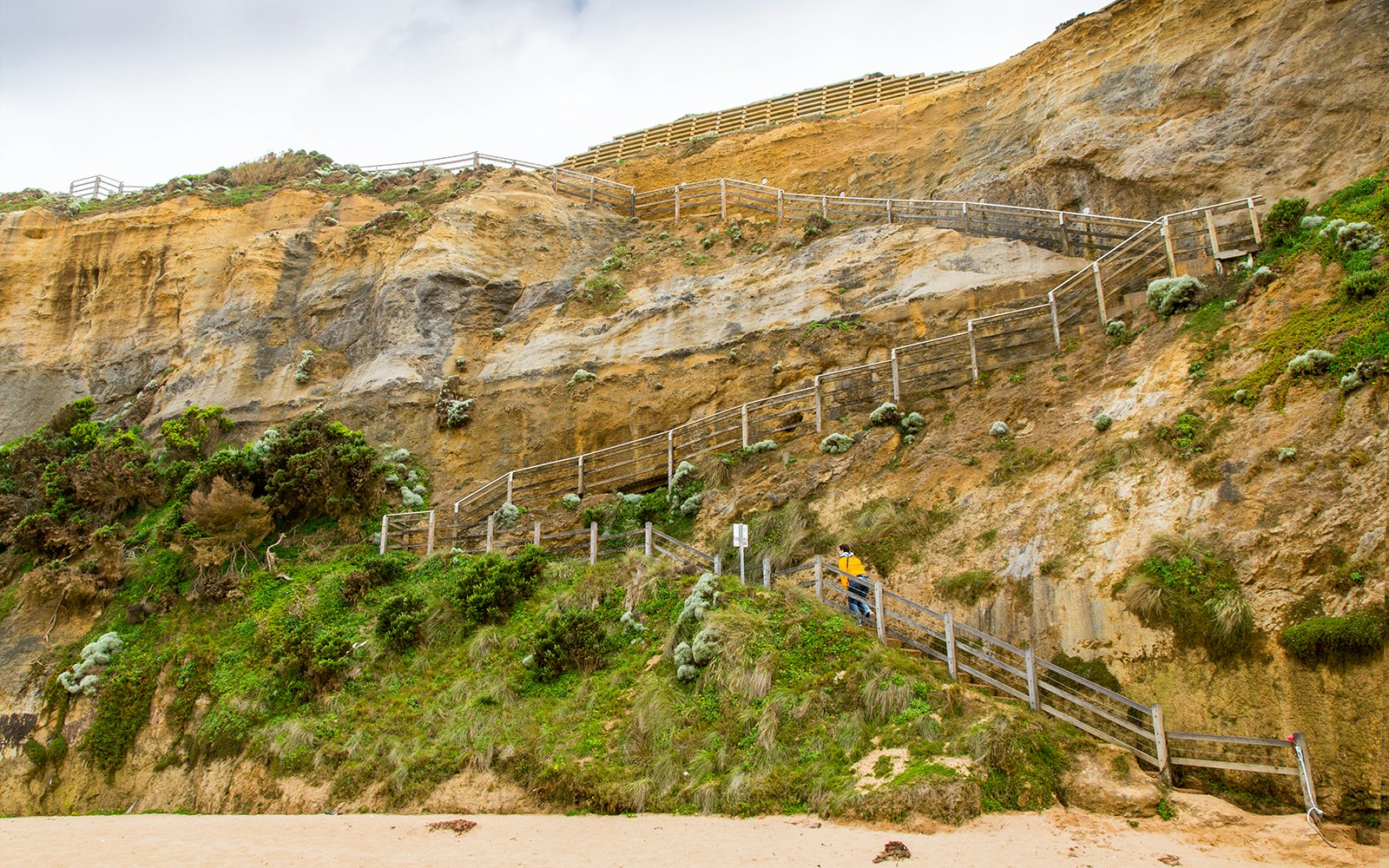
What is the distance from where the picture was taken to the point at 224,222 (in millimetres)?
33156

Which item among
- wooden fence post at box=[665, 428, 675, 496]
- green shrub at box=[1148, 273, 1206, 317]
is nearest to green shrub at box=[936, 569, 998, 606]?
green shrub at box=[1148, 273, 1206, 317]

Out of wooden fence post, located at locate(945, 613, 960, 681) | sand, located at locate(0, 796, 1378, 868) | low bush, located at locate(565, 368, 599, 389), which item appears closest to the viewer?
sand, located at locate(0, 796, 1378, 868)

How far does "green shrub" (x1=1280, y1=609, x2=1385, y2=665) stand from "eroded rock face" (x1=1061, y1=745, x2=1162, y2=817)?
2221mm

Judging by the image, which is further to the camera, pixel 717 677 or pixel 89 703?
pixel 89 703

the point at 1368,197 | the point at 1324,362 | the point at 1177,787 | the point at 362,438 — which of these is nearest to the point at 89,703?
the point at 362,438

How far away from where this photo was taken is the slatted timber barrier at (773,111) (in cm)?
3547

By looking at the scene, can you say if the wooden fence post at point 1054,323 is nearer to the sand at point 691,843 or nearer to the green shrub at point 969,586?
the green shrub at point 969,586

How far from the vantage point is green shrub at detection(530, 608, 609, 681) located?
48.3 ft

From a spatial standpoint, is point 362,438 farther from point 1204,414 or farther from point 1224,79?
point 1224,79

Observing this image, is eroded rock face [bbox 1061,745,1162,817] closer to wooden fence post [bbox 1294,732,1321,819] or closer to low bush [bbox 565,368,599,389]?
wooden fence post [bbox 1294,732,1321,819]

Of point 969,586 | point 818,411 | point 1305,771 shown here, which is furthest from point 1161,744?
point 818,411

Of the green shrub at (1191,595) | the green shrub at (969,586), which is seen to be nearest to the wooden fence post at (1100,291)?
the green shrub at (969,586)

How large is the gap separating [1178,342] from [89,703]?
2089 centimetres

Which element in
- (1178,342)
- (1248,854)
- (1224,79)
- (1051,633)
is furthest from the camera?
(1224,79)
